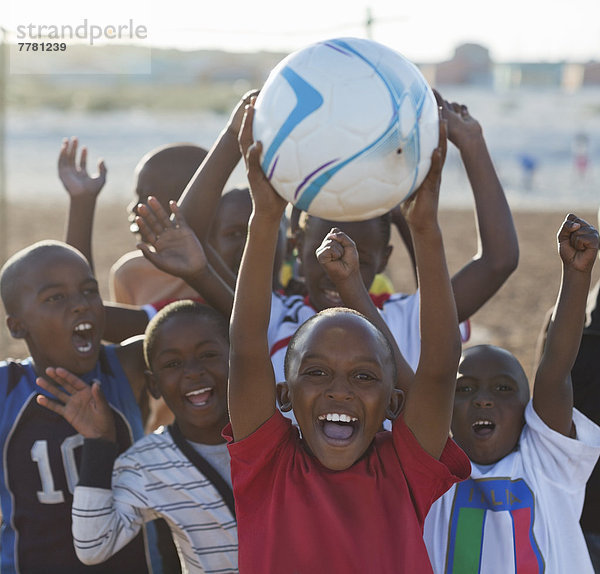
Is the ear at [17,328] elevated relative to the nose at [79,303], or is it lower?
lower

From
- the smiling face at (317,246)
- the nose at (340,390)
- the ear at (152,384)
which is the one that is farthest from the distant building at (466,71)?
the nose at (340,390)

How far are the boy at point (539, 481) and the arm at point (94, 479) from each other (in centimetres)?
103

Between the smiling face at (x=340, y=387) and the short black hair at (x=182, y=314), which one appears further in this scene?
the short black hair at (x=182, y=314)

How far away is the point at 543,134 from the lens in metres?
34.2

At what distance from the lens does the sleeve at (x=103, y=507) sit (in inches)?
114

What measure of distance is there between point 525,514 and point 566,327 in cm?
62

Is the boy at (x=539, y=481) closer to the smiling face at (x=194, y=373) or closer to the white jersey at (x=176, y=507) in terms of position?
the white jersey at (x=176, y=507)

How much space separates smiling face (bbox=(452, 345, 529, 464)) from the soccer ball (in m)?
0.85

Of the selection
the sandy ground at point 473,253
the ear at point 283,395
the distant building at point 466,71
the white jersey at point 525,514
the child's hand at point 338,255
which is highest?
the distant building at point 466,71

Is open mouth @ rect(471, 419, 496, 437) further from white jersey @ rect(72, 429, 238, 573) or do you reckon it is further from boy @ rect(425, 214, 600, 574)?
white jersey @ rect(72, 429, 238, 573)

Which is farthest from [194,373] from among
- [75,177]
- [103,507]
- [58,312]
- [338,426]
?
[75,177]

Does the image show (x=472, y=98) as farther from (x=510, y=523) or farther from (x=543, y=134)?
(x=510, y=523)

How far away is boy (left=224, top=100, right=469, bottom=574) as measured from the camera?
96.3 inches

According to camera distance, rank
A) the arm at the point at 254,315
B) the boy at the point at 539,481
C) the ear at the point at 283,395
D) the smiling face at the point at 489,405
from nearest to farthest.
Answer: the arm at the point at 254,315 < the ear at the point at 283,395 < the boy at the point at 539,481 < the smiling face at the point at 489,405
